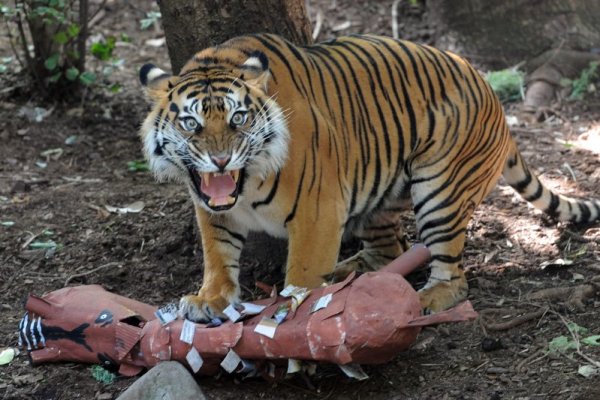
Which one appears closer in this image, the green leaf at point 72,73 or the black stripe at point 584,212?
the black stripe at point 584,212

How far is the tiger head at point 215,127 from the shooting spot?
12.9 ft

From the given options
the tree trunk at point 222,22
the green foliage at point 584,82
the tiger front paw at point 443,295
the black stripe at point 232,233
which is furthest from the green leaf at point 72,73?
the green foliage at point 584,82

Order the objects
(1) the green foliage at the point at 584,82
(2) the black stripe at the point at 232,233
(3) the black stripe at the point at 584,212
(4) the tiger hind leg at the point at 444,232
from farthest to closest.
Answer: (1) the green foliage at the point at 584,82, (3) the black stripe at the point at 584,212, (4) the tiger hind leg at the point at 444,232, (2) the black stripe at the point at 232,233

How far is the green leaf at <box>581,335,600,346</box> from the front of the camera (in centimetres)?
421

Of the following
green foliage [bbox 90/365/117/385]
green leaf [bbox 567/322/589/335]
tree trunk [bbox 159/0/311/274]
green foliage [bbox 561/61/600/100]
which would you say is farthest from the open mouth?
green foliage [bbox 561/61/600/100]

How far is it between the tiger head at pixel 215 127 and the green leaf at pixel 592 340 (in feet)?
5.46

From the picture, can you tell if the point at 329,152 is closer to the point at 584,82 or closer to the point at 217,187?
the point at 217,187

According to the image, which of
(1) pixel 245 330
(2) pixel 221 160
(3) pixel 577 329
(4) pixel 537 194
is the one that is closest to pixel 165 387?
(1) pixel 245 330

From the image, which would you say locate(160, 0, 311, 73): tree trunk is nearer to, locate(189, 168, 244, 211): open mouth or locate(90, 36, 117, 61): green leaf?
locate(189, 168, 244, 211): open mouth

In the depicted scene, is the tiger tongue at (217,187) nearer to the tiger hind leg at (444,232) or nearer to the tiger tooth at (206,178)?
the tiger tooth at (206,178)

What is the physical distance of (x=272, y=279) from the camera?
5305 mm

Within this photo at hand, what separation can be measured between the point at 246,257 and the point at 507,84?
347 centimetres

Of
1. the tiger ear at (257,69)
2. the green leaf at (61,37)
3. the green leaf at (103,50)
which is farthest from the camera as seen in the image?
the green leaf at (103,50)

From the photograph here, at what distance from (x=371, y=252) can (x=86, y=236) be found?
186 cm
